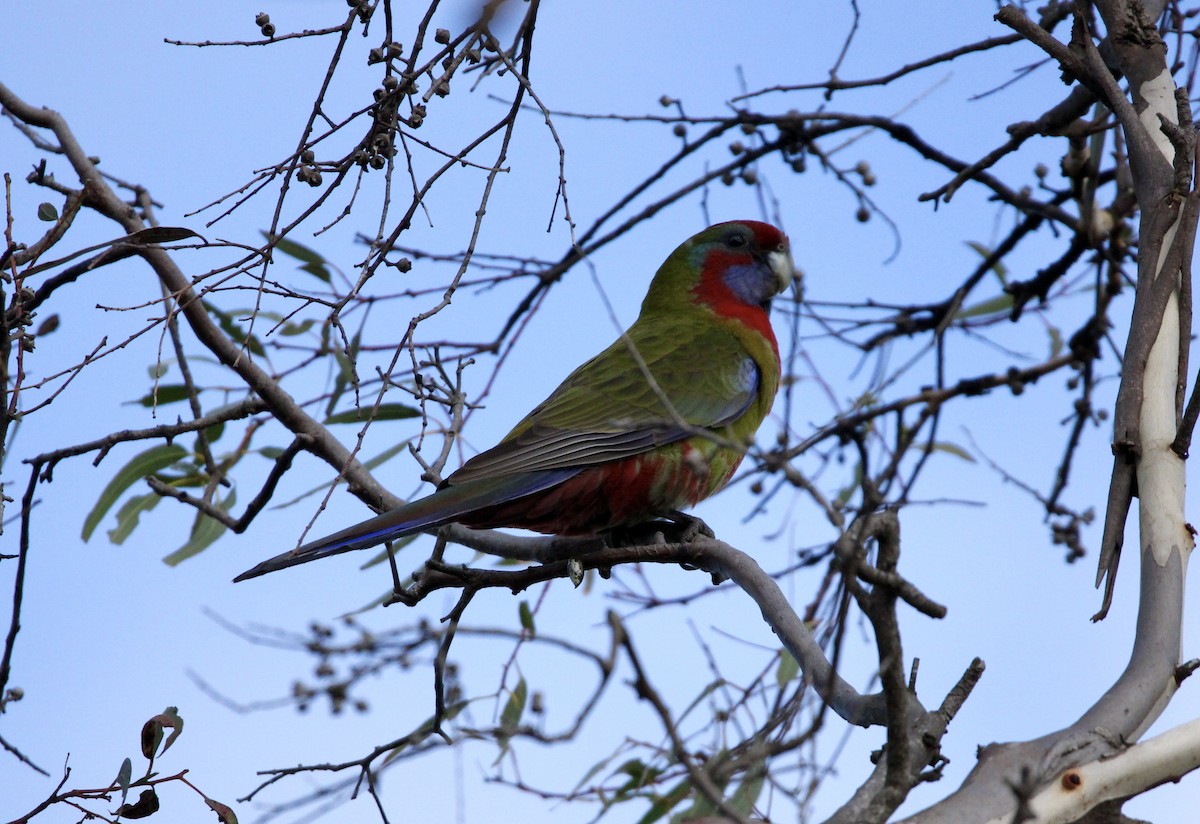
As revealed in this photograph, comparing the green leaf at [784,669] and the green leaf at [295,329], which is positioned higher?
the green leaf at [295,329]

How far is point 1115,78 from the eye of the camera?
2814 millimetres

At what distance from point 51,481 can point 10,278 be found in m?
0.68

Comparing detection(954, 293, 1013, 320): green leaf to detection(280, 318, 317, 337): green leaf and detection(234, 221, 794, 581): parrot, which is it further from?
detection(280, 318, 317, 337): green leaf

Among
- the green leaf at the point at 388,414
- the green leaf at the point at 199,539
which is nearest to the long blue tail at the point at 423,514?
the green leaf at the point at 388,414

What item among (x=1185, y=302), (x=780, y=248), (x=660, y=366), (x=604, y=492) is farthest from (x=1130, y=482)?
(x=780, y=248)

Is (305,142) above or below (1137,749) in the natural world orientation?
above

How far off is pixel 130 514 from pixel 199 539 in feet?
0.85

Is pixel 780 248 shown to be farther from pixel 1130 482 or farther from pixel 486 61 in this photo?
pixel 1130 482

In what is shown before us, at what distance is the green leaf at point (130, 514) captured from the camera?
3545 mm

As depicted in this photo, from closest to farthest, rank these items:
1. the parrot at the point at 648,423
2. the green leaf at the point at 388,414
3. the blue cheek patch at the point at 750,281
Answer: the parrot at the point at 648,423 < the green leaf at the point at 388,414 < the blue cheek patch at the point at 750,281

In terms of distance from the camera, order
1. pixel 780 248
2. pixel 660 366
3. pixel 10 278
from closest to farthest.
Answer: pixel 10 278 < pixel 660 366 < pixel 780 248

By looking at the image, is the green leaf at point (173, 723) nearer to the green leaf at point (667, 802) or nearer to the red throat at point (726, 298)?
the green leaf at point (667, 802)

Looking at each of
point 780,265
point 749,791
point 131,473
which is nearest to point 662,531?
point 749,791

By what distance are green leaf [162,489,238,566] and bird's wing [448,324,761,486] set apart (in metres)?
1.00
